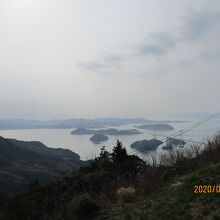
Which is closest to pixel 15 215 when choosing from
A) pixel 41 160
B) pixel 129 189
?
pixel 129 189

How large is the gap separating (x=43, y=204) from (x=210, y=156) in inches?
267

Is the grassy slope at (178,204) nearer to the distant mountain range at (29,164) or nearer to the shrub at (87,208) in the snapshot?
the shrub at (87,208)

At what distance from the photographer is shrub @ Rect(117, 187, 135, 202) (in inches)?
350

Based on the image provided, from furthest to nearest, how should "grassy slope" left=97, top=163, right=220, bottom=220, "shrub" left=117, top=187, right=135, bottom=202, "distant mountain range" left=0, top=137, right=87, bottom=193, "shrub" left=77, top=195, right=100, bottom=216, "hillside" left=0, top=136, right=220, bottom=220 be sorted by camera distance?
"distant mountain range" left=0, top=137, right=87, bottom=193 < "shrub" left=117, top=187, right=135, bottom=202 < "shrub" left=77, top=195, right=100, bottom=216 < "hillside" left=0, top=136, right=220, bottom=220 < "grassy slope" left=97, top=163, right=220, bottom=220

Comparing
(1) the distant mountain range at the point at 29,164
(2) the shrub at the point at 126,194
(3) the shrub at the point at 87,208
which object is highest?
(2) the shrub at the point at 126,194

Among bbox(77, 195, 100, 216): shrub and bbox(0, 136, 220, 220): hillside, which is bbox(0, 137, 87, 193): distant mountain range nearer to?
bbox(0, 136, 220, 220): hillside

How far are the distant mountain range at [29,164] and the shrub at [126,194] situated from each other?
78.9 m

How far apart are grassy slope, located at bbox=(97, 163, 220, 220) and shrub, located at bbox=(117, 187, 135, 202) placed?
1.24 feet

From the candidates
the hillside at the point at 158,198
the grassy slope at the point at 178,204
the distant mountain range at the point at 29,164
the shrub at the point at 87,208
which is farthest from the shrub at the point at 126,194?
the distant mountain range at the point at 29,164

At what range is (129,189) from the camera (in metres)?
9.16

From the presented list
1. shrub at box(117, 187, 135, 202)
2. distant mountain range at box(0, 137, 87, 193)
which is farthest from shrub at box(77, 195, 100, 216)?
distant mountain range at box(0, 137, 87, 193)

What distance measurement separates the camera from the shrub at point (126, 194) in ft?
29.2

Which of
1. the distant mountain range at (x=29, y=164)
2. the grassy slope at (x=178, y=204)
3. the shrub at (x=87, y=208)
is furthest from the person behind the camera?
the distant mountain range at (x=29, y=164)

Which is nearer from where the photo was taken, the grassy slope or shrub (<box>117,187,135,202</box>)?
the grassy slope
